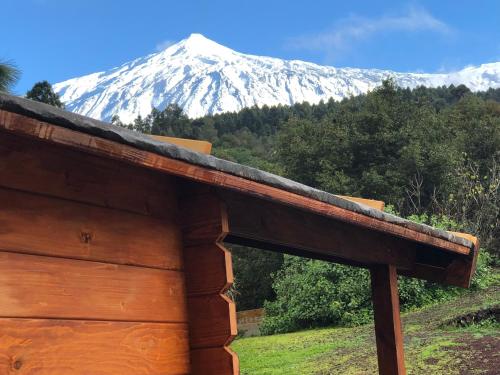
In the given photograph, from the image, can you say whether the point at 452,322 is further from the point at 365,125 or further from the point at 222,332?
the point at 365,125

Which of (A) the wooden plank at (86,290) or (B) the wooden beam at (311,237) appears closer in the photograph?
(A) the wooden plank at (86,290)

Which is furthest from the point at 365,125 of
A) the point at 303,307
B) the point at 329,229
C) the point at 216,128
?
the point at 216,128

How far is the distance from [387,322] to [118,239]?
218 centimetres

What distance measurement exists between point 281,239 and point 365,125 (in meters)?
21.6

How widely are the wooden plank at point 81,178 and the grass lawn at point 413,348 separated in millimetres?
6114

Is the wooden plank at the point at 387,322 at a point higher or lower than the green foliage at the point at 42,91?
lower

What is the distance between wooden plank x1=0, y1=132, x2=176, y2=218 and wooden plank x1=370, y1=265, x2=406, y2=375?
1.87 metres

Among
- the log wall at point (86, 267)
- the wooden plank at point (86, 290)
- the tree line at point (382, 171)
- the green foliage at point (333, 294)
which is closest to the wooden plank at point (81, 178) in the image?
the log wall at point (86, 267)

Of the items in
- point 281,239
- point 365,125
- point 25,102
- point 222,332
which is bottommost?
point 222,332

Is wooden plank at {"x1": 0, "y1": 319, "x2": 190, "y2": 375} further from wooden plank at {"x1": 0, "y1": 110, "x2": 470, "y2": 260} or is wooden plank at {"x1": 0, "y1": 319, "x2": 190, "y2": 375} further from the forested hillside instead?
the forested hillside

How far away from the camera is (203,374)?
2.21 meters

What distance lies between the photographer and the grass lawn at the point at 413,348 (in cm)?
783

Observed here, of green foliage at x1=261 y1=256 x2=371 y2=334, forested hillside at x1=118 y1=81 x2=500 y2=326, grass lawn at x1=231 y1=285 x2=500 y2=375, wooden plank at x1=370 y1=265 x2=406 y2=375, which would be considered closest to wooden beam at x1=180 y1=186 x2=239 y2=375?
wooden plank at x1=370 y1=265 x2=406 y2=375

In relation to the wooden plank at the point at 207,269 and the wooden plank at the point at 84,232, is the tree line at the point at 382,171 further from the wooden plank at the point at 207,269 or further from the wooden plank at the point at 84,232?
the wooden plank at the point at 84,232
